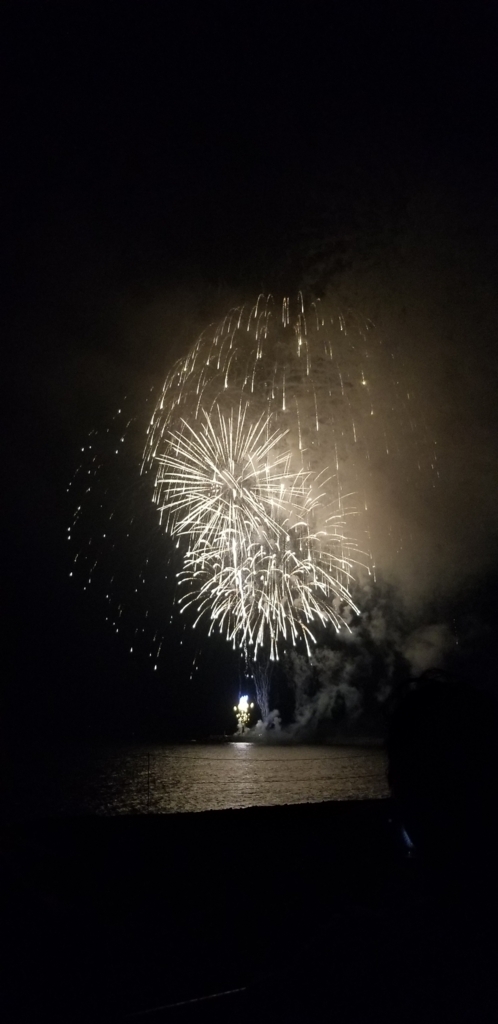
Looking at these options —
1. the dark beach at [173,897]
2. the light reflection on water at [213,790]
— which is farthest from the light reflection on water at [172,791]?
the dark beach at [173,897]

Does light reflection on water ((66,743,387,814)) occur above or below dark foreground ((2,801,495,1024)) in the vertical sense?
above

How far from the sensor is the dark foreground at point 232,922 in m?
2.23

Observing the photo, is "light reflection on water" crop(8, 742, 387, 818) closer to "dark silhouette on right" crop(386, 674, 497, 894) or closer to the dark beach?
the dark beach

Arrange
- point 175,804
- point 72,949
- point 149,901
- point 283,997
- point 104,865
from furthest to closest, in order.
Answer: point 175,804
point 104,865
point 149,901
point 72,949
point 283,997

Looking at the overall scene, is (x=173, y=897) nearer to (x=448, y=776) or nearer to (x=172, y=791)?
(x=448, y=776)

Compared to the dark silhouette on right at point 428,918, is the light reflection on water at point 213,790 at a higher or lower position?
higher

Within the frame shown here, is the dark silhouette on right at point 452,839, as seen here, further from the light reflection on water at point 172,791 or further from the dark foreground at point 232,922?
the light reflection on water at point 172,791

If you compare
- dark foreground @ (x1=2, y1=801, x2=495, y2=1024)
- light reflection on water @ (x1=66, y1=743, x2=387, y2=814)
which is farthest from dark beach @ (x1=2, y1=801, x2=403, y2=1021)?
light reflection on water @ (x1=66, y1=743, x2=387, y2=814)

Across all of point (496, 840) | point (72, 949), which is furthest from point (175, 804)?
point (496, 840)

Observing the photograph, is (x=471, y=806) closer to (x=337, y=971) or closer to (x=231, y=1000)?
(x=337, y=971)

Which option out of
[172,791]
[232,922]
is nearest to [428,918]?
[232,922]

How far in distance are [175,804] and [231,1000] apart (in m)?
24.7

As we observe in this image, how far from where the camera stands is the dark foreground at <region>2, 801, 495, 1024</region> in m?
2.23

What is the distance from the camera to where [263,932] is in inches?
145
